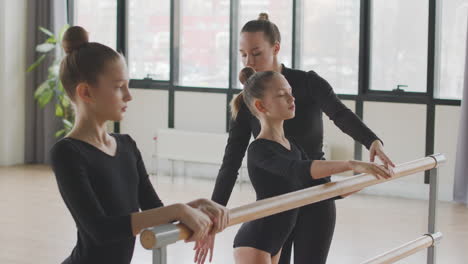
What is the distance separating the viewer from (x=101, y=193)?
186 cm

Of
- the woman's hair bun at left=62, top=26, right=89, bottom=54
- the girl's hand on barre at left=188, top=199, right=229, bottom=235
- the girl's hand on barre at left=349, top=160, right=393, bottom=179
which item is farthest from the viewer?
the girl's hand on barre at left=349, top=160, right=393, bottom=179

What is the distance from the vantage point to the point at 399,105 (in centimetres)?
742

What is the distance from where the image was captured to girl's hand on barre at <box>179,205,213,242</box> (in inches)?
62.3

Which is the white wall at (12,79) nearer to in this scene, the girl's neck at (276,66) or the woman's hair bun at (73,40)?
the girl's neck at (276,66)

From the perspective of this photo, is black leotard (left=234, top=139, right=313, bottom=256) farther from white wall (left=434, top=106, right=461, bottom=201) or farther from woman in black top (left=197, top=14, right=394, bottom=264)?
white wall (left=434, top=106, right=461, bottom=201)

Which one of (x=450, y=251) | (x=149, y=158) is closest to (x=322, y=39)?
(x=149, y=158)

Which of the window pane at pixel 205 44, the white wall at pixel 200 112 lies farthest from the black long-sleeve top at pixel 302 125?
the window pane at pixel 205 44

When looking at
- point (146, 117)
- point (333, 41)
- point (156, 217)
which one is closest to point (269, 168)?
point (156, 217)

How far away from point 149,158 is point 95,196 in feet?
23.4

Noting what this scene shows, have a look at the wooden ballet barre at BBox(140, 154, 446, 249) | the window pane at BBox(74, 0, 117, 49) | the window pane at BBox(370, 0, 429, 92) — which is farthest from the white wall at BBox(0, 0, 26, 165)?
the wooden ballet barre at BBox(140, 154, 446, 249)

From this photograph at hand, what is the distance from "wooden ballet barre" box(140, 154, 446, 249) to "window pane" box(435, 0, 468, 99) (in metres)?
4.64

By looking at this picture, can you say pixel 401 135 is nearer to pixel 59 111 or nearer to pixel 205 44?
pixel 205 44

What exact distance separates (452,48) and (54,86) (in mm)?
4411

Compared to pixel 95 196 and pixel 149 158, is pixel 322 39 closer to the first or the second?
pixel 149 158
